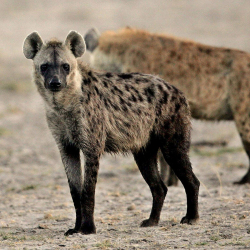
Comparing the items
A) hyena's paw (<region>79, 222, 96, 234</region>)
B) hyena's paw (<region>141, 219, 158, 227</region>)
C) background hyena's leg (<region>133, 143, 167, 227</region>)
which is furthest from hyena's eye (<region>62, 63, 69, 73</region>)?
hyena's paw (<region>141, 219, 158, 227</region>)

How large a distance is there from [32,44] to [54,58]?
0.32 metres

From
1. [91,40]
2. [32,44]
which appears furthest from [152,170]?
[91,40]

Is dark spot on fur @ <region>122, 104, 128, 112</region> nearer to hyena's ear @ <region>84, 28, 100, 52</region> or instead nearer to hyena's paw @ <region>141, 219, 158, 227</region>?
hyena's paw @ <region>141, 219, 158, 227</region>

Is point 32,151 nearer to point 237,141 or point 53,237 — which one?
point 237,141

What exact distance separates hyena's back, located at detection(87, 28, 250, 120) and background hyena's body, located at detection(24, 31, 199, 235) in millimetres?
1931

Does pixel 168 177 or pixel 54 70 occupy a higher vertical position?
pixel 54 70

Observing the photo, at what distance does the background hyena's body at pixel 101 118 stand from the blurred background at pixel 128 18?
12929 mm

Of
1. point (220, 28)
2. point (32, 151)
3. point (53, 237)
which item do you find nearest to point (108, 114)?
point (53, 237)

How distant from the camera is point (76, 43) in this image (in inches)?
209

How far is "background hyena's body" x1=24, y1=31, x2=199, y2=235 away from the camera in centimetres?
509

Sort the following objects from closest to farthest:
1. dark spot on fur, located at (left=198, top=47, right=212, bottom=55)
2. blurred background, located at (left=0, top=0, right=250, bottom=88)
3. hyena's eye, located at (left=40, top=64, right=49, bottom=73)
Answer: hyena's eye, located at (left=40, top=64, right=49, bottom=73)
dark spot on fur, located at (left=198, top=47, right=212, bottom=55)
blurred background, located at (left=0, top=0, right=250, bottom=88)

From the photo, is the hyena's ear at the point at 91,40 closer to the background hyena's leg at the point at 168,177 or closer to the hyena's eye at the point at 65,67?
the background hyena's leg at the point at 168,177

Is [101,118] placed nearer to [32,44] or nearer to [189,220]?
[32,44]

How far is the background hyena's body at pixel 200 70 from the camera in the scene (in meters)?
7.35
